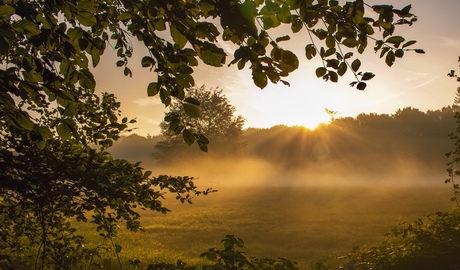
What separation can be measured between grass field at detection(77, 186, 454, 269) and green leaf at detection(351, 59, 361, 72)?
11043mm

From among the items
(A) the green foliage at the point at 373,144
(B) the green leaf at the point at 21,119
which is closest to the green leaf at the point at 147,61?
(B) the green leaf at the point at 21,119

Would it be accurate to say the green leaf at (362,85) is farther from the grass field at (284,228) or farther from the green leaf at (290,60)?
the grass field at (284,228)

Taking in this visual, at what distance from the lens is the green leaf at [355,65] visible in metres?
2.45

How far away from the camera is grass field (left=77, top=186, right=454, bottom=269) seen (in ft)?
49.6

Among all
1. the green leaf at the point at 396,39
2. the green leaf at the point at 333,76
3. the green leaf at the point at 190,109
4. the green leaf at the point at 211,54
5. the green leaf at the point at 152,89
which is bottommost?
the green leaf at the point at 190,109

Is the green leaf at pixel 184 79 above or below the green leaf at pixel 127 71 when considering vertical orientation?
below

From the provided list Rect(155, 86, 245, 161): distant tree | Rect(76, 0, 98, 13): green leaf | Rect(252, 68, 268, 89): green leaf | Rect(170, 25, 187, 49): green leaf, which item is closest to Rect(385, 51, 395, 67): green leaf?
Rect(252, 68, 268, 89): green leaf

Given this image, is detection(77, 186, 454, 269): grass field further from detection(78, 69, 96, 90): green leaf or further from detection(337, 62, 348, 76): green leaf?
detection(78, 69, 96, 90): green leaf

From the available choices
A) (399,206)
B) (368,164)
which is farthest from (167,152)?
(368,164)

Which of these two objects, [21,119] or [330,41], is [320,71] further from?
[21,119]

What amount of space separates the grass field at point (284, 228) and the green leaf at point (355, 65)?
11043 millimetres

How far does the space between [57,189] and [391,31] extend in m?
3.98

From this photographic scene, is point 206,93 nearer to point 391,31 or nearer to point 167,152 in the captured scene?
point 167,152

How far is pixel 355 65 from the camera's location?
2.46 metres
